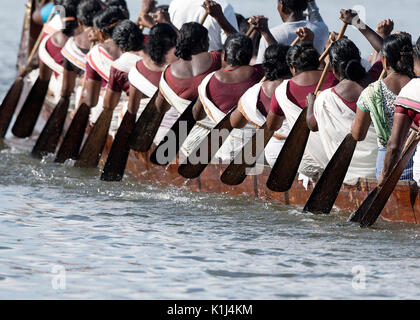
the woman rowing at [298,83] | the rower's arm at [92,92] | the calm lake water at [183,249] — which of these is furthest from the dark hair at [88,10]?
the woman rowing at [298,83]

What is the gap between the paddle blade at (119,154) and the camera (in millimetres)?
9539

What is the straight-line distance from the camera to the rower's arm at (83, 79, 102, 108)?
1018 centimetres

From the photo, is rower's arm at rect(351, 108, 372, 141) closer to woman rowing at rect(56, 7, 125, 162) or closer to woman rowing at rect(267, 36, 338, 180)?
woman rowing at rect(267, 36, 338, 180)

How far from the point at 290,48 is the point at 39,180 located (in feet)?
8.65

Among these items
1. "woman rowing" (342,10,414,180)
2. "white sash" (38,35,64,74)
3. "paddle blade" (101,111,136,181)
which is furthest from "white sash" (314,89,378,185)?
"white sash" (38,35,64,74)

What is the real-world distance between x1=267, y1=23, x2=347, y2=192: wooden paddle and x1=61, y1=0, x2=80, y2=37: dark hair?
152 inches

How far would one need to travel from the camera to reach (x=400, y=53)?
22.9 ft

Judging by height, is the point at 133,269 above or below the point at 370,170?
below

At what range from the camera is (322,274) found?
630 centimetres

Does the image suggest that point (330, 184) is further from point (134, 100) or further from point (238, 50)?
point (134, 100)

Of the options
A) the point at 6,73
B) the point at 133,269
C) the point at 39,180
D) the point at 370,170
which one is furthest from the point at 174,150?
the point at 6,73

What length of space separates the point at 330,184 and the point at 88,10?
3.97 m

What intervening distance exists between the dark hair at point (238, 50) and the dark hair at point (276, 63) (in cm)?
27
